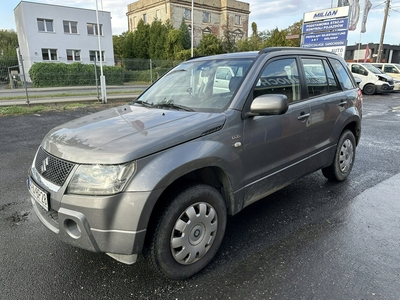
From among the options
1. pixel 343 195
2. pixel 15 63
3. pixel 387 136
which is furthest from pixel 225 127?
pixel 15 63

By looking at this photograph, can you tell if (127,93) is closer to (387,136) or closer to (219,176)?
(387,136)

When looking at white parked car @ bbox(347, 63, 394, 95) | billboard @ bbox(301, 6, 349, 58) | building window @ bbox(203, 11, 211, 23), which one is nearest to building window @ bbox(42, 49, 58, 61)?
billboard @ bbox(301, 6, 349, 58)

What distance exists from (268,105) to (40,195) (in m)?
2.01

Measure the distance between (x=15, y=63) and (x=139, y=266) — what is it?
68.3 ft

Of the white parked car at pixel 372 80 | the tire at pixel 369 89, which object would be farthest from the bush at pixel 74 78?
the tire at pixel 369 89

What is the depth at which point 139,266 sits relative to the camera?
103 inches

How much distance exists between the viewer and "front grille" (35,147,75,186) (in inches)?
85.0

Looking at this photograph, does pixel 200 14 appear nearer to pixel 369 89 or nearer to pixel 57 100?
pixel 369 89

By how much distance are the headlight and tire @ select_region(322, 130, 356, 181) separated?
3.20 m

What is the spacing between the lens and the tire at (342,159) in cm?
419

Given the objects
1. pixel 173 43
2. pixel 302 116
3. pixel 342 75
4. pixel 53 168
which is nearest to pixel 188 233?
pixel 53 168

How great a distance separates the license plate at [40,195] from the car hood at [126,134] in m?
0.30

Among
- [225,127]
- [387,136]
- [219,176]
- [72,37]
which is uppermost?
[72,37]

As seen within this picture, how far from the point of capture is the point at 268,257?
2713mm
